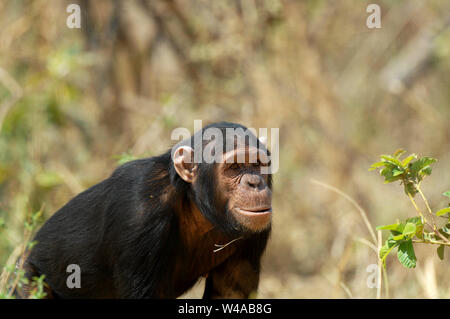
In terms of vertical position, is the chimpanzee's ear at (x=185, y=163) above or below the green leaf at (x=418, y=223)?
above

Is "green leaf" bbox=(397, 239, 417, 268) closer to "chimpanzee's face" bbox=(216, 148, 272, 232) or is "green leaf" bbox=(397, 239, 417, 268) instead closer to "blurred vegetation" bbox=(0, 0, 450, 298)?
"chimpanzee's face" bbox=(216, 148, 272, 232)

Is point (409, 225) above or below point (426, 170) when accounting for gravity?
below

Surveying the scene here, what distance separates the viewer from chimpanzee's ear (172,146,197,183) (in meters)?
5.33

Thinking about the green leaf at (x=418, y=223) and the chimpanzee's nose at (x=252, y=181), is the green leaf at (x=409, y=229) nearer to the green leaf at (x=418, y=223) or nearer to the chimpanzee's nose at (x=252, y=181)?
the green leaf at (x=418, y=223)

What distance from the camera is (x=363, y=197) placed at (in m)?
11.3

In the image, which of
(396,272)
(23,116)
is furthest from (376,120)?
(23,116)

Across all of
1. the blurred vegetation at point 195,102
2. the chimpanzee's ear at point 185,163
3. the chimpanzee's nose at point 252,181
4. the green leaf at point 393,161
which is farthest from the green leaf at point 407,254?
the blurred vegetation at point 195,102

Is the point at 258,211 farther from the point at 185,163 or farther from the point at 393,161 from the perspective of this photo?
the point at 393,161

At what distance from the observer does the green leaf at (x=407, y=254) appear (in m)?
4.29

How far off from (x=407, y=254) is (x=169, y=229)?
77.1 inches

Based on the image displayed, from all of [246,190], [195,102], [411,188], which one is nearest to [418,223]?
[411,188]

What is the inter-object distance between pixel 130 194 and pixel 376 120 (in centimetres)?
1305

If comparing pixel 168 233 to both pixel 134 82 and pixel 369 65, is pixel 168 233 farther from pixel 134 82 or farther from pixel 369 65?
pixel 369 65

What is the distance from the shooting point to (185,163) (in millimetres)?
5348
